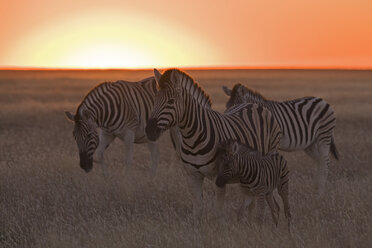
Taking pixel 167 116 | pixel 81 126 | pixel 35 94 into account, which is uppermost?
pixel 167 116

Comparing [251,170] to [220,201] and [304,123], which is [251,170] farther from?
[304,123]

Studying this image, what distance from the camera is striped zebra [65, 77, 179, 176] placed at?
9.29 m

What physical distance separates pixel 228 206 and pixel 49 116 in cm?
1428

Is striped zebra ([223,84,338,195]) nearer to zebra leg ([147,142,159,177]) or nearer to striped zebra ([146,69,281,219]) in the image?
striped zebra ([146,69,281,219])

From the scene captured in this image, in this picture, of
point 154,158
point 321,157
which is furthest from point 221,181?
point 154,158

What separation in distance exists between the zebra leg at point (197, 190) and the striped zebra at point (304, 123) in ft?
8.56

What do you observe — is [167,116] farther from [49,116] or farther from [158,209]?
[49,116]

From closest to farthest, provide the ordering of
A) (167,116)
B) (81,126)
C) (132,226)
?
(167,116) < (132,226) < (81,126)

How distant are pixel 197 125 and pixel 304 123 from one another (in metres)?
3.64

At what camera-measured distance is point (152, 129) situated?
20.5 feet

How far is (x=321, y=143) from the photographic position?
10.1 meters

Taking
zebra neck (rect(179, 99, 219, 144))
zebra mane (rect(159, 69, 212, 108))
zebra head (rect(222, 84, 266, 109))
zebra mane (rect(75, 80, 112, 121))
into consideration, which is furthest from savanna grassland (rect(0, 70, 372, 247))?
zebra mane (rect(159, 69, 212, 108))

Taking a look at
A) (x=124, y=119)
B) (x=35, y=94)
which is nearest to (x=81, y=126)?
(x=124, y=119)

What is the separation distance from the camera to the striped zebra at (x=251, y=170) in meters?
6.37
